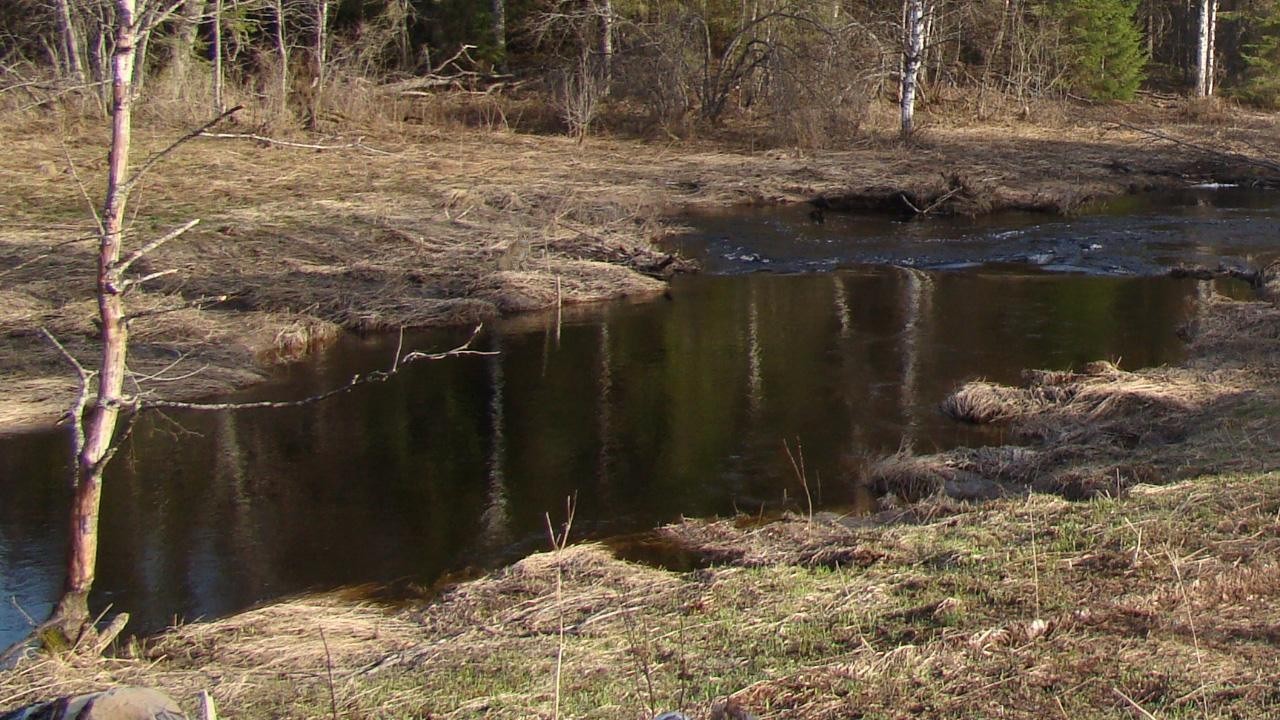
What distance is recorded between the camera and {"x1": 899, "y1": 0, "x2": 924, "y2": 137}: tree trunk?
2708cm

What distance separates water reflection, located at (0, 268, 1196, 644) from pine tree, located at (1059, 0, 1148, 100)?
20.9 m

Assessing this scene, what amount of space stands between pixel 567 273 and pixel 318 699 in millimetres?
11187

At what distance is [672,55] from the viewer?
27.5 meters

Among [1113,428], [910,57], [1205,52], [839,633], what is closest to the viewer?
[839,633]

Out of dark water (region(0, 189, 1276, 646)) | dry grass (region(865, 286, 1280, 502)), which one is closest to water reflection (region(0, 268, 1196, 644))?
dark water (region(0, 189, 1276, 646))

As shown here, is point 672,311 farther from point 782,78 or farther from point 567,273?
point 782,78

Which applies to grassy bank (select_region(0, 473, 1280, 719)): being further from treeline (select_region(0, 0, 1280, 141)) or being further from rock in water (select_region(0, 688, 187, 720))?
treeline (select_region(0, 0, 1280, 141))

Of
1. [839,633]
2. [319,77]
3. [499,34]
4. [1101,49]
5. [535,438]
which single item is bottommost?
[535,438]

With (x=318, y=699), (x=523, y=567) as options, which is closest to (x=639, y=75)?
(x=523, y=567)

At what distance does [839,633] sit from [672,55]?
2301 centimetres

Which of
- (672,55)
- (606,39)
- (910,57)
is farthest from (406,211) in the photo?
(910,57)

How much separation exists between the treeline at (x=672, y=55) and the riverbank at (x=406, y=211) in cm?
124

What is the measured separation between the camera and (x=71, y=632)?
20.9ft

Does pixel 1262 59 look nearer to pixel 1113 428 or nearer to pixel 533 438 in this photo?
pixel 1113 428
